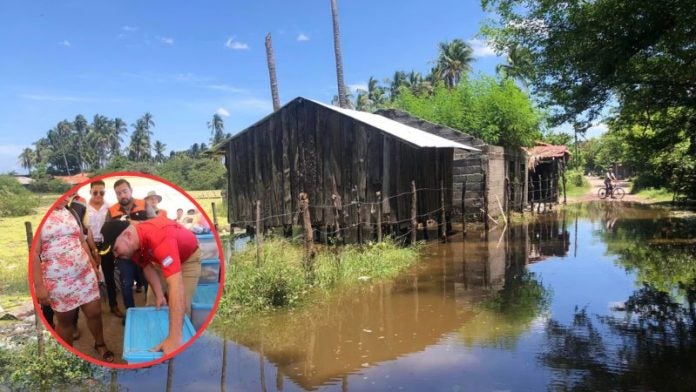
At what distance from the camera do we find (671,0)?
771 cm

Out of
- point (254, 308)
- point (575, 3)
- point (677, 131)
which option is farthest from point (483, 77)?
point (254, 308)

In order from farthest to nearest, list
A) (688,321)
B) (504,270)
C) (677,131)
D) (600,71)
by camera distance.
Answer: (677,131) < (504,270) < (600,71) < (688,321)

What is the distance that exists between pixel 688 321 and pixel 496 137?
1498 centimetres

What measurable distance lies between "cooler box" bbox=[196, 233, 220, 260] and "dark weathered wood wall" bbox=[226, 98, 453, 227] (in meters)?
10.3

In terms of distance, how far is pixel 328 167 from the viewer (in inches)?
519

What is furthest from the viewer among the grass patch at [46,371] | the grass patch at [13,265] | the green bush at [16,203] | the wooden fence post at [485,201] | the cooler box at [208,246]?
the green bush at [16,203]

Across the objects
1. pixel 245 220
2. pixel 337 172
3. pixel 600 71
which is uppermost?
pixel 600 71

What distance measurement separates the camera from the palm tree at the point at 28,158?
77.8 m

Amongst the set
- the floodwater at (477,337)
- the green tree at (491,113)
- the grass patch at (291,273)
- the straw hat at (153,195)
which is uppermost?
the green tree at (491,113)

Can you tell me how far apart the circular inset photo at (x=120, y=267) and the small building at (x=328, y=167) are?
10.1m

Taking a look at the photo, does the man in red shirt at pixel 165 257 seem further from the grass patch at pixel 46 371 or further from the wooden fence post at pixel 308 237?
the wooden fence post at pixel 308 237

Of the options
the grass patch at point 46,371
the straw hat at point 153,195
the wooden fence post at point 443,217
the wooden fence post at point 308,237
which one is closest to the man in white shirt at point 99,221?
the straw hat at point 153,195

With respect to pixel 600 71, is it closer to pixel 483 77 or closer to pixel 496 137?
pixel 496 137

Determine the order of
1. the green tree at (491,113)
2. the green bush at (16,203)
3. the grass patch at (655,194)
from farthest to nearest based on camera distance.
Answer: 1. the grass patch at (655,194)
2. the green bush at (16,203)
3. the green tree at (491,113)
